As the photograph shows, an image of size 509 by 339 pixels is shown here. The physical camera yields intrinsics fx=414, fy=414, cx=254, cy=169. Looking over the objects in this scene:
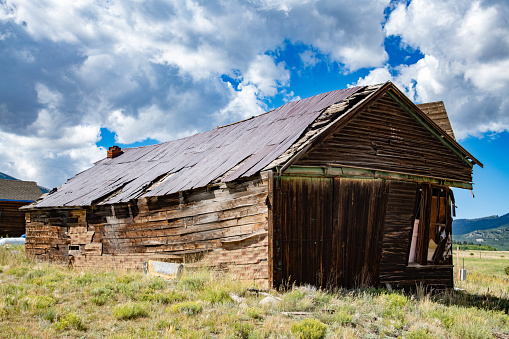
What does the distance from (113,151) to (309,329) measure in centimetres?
1934

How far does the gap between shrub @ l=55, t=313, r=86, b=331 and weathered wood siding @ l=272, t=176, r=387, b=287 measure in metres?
3.94

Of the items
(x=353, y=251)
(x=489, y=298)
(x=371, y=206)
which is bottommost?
(x=489, y=298)

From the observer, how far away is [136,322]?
690cm

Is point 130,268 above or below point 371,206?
below

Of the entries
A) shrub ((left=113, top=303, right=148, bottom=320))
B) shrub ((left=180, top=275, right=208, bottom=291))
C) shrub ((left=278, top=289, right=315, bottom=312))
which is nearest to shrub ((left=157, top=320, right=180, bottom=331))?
shrub ((left=113, top=303, right=148, bottom=320))

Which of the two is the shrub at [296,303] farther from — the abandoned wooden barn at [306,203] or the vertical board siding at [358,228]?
the vertical board siding at [358,228]

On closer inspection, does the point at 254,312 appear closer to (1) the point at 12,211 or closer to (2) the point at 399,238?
(2) the point at 399,238

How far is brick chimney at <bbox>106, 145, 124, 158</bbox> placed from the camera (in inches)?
909

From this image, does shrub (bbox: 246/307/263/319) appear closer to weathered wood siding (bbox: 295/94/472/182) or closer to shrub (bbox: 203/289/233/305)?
shrub (bbox: 203/289/233/305)

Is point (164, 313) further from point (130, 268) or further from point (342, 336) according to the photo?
point (130, 268)

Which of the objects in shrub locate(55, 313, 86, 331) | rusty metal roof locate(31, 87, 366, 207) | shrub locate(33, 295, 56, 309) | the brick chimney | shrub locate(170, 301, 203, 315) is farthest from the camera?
the brick chimney

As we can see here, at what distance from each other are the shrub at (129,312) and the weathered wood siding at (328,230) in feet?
9.47

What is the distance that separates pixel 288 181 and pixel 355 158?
7.55ft

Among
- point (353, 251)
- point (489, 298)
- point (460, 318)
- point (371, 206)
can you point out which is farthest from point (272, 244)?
point (489, 298)
